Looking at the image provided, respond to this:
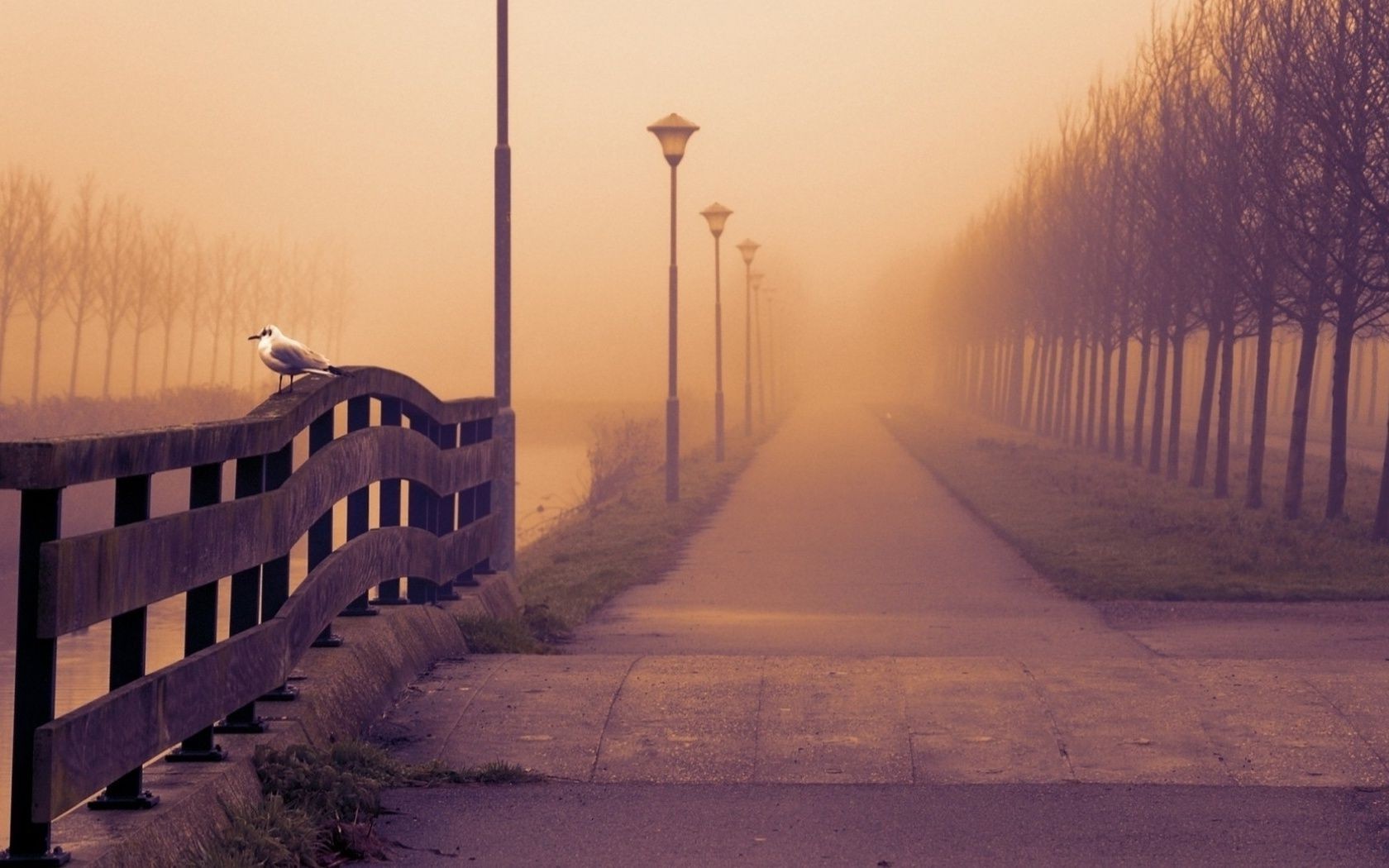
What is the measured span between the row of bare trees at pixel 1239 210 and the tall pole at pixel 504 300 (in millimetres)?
9897

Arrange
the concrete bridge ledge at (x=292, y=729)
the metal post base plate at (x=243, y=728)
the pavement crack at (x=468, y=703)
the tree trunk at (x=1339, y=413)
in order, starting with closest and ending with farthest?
1. the concrete bridge ledge at (x=292, y=729)
2. the metal post base plate at (x=243, y=728)
3. the pavement crack at (x=468, y=703)
4. the tree trunk at (x=1339, y=413)

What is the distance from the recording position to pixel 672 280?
3094cm

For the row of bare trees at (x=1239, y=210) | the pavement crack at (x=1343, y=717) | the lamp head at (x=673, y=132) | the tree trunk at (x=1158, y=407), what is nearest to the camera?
the pavement crack at (x=1343, y=717)

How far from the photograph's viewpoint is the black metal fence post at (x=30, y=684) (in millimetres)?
4469

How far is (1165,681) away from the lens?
8242 millimetres

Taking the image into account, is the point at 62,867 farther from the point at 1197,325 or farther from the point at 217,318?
the point at 217,318

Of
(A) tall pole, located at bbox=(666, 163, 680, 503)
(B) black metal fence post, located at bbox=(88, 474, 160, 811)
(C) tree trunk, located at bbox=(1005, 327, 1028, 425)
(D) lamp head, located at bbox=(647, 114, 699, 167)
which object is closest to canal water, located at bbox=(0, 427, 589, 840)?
(A) tall pole, located at bbox=(666, 163, 680, 503)

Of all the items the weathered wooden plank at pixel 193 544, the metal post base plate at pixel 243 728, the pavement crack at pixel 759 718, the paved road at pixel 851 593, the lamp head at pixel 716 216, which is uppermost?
the lamp head at pixel 716 216

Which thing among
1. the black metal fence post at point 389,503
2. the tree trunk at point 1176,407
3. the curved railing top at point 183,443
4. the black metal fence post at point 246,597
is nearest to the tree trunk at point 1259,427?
the tree trunk at point 1176,407

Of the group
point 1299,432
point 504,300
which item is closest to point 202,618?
point 504,300

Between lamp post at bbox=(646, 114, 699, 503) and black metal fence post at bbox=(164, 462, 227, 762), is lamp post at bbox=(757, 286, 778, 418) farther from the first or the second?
black metal fence post at bbox=(164, 462, 227, 762)

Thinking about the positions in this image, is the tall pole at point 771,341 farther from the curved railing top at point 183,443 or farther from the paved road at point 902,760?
the curved railing top at point 183,443

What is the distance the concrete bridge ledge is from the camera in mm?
4848

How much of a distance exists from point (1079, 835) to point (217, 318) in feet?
273
